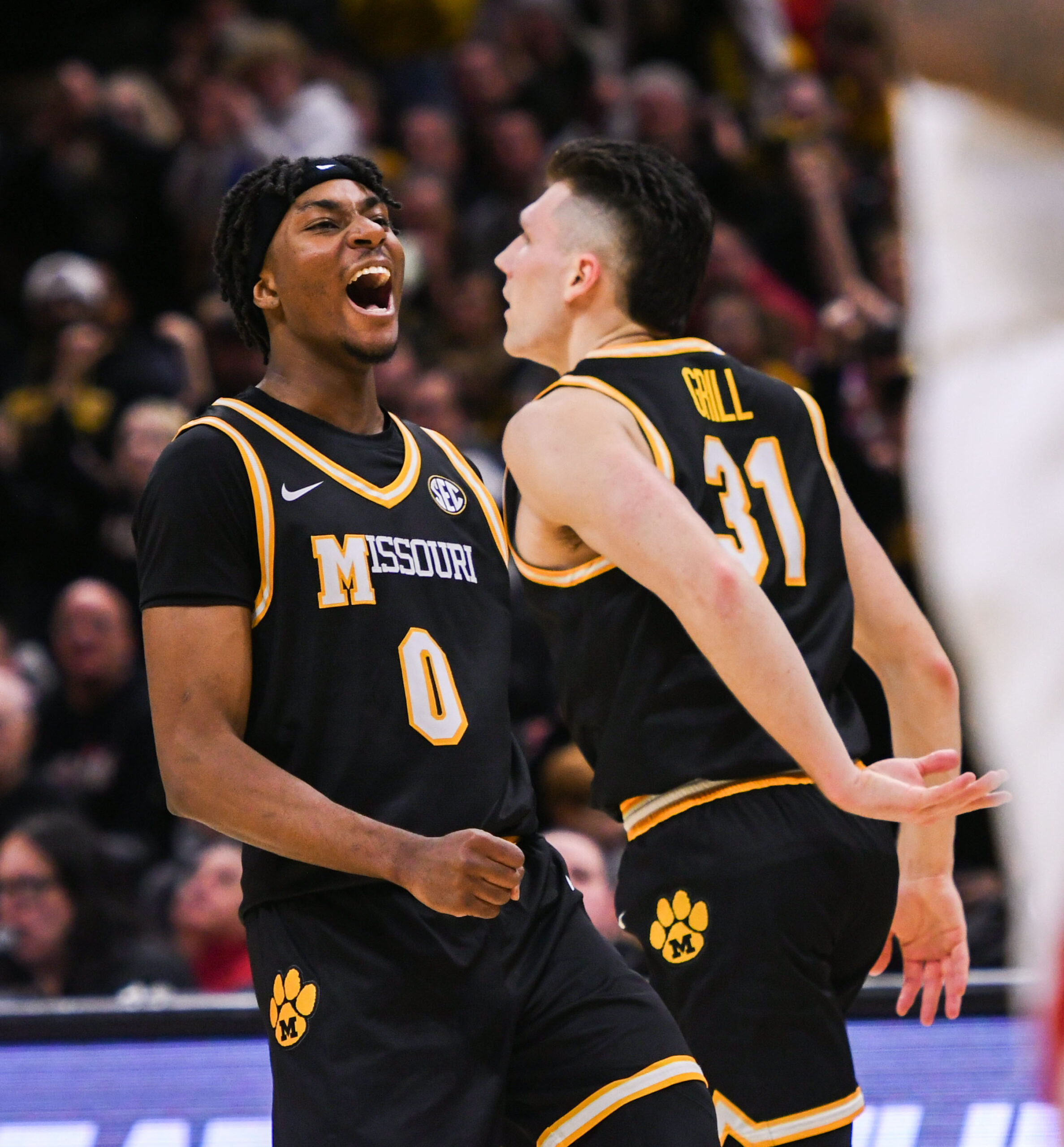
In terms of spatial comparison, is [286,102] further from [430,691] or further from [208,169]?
[430,691]

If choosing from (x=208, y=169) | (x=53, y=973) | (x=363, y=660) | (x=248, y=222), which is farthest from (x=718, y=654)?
(x=208, y=169)

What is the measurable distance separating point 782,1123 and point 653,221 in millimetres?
1819

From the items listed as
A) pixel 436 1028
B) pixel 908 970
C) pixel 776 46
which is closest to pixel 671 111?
pixel 776 46

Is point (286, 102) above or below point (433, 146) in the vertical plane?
above

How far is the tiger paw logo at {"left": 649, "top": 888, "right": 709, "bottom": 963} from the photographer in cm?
329

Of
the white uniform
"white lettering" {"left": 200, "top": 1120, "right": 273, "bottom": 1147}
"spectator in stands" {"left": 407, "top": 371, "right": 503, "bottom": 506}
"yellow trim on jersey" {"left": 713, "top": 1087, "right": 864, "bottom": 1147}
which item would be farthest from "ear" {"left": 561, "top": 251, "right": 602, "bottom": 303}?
"spectator in stands" {"left": 407, "top": 371, "right": 503, "bottom": 506}

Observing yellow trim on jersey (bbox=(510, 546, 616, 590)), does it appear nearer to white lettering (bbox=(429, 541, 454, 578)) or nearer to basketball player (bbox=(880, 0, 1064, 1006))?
white lettering (bbox=(429, 541, 454, 578))

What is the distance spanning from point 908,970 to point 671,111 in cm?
713

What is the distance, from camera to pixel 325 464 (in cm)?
326

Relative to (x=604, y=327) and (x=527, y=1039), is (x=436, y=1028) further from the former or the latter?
(x=604, y=327)

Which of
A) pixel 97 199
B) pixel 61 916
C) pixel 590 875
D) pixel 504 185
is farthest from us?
pixel 504 185

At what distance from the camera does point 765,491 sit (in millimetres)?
3539

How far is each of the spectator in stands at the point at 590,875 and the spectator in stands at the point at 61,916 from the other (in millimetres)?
1541

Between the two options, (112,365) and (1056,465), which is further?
(112,365)
